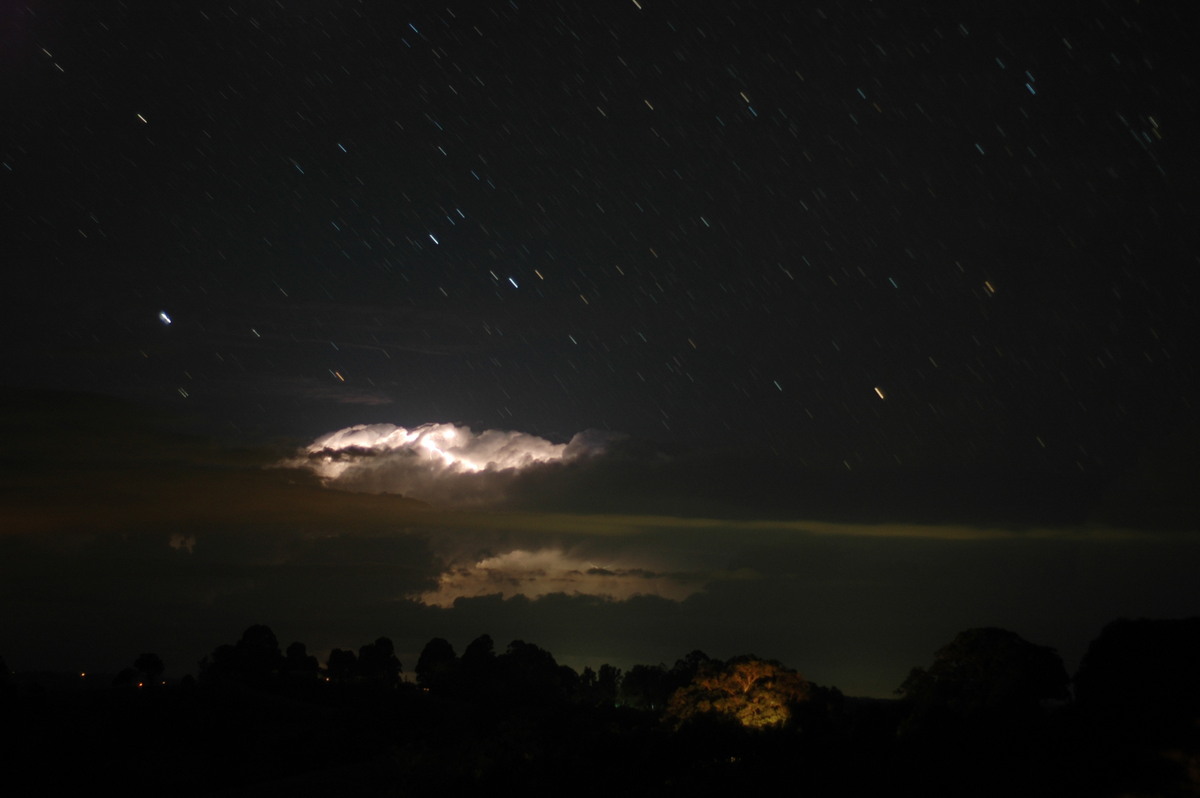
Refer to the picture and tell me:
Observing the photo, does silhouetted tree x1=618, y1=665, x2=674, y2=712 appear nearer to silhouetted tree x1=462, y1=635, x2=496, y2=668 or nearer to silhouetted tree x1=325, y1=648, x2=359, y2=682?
silhouetted tree x1=462, y1=635, x2=496, y2=668

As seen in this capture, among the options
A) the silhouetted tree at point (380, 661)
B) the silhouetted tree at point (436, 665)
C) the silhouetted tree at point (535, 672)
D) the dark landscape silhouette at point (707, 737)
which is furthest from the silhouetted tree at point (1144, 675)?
the silhouetted tree at point (380, 661)

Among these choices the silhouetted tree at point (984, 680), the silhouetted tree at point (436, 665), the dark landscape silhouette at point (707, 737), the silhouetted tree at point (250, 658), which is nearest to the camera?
the dark landscape silhouette at point (707, 737)

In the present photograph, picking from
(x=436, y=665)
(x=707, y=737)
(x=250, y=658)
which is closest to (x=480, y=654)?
(x=436, y=665)

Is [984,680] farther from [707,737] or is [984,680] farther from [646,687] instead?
[646,687]

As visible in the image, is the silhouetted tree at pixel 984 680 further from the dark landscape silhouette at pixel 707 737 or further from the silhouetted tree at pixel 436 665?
the silhouetted tree at pixel 436 665

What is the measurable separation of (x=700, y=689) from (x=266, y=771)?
23388mm

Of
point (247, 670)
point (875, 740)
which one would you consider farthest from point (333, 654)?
point (875, 740)

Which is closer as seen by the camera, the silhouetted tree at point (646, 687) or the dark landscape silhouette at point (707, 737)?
the dark landscape silhouette at point (707, 737)

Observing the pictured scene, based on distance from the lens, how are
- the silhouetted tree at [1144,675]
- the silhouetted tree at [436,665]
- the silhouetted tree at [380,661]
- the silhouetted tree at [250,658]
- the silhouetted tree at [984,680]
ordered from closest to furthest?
1. the silhouetted tree at [1144,675]
2. the silhouetted tree at [984,680]
3. the silhouetted tree at [250,658]
4. the silhouetted tree at [436,665]
5. the silhouetted tree at [380,661]

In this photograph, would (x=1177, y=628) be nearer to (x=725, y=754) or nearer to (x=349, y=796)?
(x=725, y=754)

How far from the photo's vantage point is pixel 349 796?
36.1 m

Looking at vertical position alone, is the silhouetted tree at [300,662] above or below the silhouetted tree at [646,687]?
above

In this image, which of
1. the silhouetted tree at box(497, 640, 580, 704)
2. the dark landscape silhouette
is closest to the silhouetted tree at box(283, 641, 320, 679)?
the silhouetted tree at box(497, 640, 580, 704)

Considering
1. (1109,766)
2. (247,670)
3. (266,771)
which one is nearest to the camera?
(1109,766)
